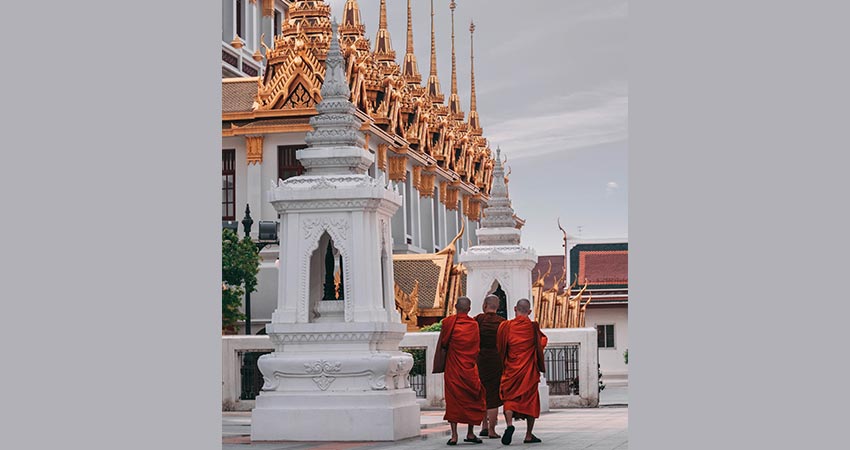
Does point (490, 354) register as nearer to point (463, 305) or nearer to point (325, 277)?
point (463, 305)

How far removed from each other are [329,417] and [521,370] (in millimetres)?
1728

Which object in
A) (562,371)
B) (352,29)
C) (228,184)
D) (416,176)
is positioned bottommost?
(562,371)

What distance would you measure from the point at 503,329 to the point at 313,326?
172 cm

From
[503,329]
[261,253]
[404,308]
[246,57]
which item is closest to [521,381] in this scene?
[503,329]

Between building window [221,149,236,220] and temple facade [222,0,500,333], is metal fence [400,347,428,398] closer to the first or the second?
temple facade [222,0,500,333]

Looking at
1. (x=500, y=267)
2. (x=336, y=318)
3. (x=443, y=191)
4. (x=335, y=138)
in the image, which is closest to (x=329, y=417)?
(x=336, y=318)

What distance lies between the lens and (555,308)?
95.8 ft

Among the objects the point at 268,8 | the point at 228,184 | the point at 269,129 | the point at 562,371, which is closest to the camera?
the point at 562,371

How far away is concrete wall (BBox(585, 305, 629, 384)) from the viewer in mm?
46938

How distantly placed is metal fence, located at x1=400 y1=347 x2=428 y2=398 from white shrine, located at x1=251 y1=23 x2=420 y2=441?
5602mm

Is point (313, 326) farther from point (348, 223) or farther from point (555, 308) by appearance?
point (555, 308)

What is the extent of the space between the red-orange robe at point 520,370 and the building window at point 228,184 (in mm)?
15351

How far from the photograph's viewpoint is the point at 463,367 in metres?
13.0

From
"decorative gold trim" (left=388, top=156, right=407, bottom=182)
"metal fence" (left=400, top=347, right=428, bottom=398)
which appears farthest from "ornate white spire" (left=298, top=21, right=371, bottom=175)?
"decorative gold trim" (left=388, top=156, right=407, bottom=182)
